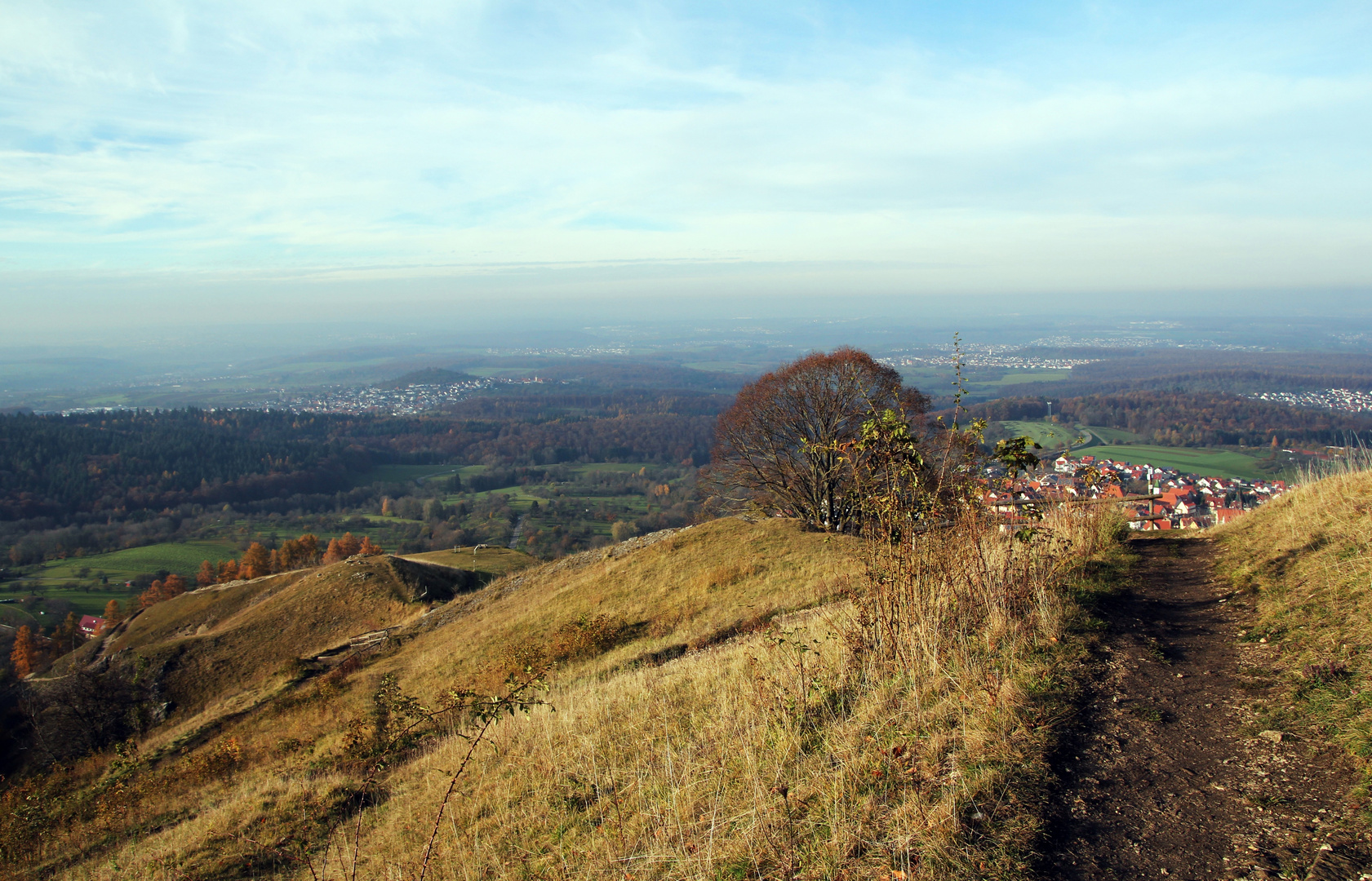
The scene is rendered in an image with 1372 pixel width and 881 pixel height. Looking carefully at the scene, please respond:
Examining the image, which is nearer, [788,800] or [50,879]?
[788,800]

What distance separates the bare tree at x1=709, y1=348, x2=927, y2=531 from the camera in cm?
1916

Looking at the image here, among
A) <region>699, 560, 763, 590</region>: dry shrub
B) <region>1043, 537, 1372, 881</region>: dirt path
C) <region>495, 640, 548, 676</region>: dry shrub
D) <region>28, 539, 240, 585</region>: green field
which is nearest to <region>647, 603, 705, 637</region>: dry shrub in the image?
<region>699, 560, 763, 590</region>: dry shrub

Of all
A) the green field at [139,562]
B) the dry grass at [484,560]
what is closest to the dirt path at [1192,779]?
the dry grass at [484,560]

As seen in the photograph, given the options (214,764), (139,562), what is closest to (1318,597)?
(214,764)

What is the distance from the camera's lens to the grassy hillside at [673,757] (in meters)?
3.41

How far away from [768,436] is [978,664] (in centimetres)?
1570

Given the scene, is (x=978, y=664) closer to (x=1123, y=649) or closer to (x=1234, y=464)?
(x=1123, y=649)

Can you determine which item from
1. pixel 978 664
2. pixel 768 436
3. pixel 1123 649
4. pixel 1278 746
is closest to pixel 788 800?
pixel 978 664

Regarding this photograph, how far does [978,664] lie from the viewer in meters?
4.78

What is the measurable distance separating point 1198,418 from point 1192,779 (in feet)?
203

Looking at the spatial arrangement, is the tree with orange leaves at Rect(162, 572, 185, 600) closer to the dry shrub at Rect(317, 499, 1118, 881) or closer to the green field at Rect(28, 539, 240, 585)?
the green field at Rect(28, 539, 240, 585)

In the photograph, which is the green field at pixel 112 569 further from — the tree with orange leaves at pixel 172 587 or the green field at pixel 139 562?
the tree with orange leaves at pixel 172 587

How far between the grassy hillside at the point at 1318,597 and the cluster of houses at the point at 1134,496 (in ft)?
5.39

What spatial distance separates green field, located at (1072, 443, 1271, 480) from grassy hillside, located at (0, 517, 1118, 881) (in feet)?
109
